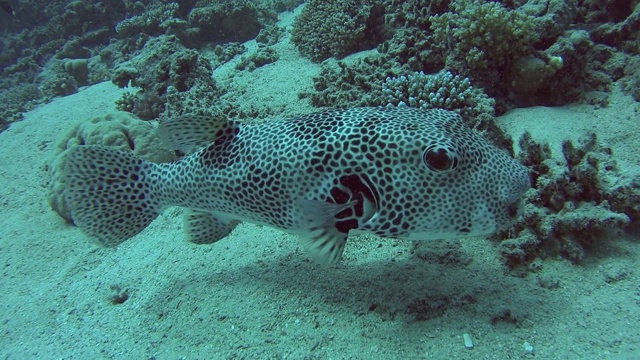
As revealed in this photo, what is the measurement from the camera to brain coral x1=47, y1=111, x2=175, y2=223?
6.38m

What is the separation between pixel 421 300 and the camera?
3240 millimetres

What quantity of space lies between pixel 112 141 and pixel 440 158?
6.21m

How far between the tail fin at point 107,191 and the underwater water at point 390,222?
2cm

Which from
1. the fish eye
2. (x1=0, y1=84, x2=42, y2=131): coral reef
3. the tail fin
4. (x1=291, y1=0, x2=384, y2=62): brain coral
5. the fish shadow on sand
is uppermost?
(x1=291, y1=0, x2=384, y2=62): brain coral

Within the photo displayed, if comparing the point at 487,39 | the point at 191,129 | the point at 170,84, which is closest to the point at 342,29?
the point at 487,39

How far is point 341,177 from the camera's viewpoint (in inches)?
116

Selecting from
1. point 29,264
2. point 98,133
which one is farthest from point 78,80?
point 29,264

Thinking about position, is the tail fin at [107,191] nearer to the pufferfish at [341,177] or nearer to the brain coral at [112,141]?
the pufferfish at [341,177]

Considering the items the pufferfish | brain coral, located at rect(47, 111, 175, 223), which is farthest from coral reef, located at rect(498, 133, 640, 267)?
brain coral, located at rect(47, 111, 175, 223)

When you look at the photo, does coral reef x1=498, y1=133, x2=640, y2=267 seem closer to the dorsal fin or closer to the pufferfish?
the pufferfish

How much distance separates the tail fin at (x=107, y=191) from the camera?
159 inches

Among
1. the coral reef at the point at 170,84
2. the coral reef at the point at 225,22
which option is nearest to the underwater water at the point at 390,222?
the coral reef at the point at 170,84

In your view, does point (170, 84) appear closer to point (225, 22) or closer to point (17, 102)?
point (225, 22)

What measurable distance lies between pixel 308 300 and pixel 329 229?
106 cm
